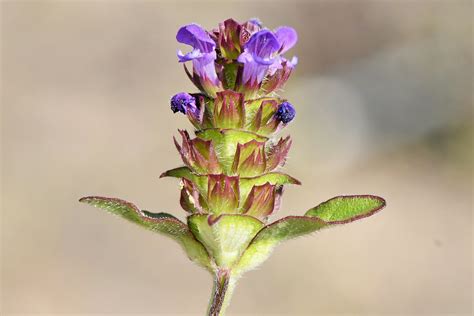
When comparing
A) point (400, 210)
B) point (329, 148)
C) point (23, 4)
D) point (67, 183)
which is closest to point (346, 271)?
point (400, 210)

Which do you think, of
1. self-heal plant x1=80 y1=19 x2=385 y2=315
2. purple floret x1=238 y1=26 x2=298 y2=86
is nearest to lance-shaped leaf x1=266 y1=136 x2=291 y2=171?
self-heal plant x1=80 y1=19 x2=385 y2=315

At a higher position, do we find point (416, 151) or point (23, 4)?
point (23, 4)

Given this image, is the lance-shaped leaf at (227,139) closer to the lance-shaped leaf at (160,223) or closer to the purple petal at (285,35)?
the lance-shaped leaf at (160,223)

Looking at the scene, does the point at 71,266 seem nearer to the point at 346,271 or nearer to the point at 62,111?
the point at 62,111

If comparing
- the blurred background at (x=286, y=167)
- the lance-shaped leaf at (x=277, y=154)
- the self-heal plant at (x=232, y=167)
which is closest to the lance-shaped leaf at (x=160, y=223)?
the self-heal plant at (x=232, y=167)

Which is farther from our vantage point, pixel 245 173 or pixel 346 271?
pixel 346 271

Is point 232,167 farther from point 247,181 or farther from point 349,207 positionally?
point 349,207
